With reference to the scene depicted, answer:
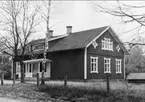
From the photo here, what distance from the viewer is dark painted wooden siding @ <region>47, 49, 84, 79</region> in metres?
27.3

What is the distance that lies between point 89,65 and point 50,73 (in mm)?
6256

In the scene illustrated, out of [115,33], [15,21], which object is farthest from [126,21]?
[15,21]

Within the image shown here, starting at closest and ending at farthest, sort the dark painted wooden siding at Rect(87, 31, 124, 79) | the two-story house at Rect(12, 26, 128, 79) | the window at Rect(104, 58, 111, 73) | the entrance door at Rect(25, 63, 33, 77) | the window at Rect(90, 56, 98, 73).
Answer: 1. the two-story house at Rect(12, 26, 128, 79)
2. the dark painted wooden siding at Rect(87, 31, 124, 79)
3. the window at Rect(90, 56, 98, 73)
4. the window at Rect(104, 58, 111, 73)
5. the entrance door at Rect(25, 63, 33, 77)

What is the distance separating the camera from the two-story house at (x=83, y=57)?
27.3 meters

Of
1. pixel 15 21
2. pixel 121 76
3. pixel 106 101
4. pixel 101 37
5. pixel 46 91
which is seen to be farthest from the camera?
pixel 121 76

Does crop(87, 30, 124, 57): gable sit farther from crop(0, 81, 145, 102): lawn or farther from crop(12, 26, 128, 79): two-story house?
crop(0, 81, 145, 102): lawn

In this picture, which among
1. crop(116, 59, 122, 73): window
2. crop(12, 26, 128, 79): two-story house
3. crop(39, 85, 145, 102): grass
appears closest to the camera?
crop(39, 85, 145, 102): grass

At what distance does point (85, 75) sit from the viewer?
2677 centimetres

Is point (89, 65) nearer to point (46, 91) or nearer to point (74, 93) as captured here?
point (46, 91)

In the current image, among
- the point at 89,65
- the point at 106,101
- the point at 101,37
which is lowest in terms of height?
the point at 106,101

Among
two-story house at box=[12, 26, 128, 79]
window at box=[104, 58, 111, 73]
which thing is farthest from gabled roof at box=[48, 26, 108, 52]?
window at box=[104, 58, 111, 73]

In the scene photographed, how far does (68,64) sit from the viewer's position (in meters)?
28.7

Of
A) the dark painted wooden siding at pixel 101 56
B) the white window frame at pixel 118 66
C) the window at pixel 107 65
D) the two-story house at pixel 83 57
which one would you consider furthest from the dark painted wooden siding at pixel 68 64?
the white window frame at pixel 118 66

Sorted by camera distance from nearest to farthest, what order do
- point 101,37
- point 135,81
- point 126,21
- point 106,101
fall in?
1. point 126,21
2. point 106,101
3. point 135,81
4. point 101,37
